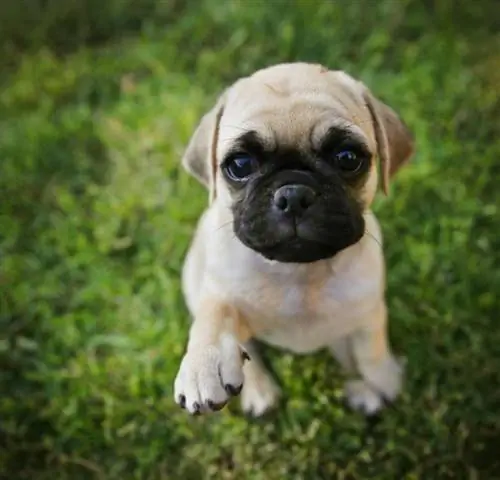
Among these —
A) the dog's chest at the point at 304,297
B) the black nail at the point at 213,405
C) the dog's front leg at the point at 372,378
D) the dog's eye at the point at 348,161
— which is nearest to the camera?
the black nail at the point at 213,405

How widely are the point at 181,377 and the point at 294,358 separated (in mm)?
876

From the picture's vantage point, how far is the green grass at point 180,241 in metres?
2.74

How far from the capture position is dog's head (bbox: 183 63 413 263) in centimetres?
206

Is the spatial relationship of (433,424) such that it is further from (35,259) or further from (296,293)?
(35,259)

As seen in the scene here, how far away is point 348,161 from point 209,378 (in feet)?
2.20

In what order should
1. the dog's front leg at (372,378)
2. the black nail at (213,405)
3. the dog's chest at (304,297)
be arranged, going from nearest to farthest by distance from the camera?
the black nail at (213,405) → the dog's chest at (304,297) → the dog's front leg at (372,378)

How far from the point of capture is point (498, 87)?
11.9ft

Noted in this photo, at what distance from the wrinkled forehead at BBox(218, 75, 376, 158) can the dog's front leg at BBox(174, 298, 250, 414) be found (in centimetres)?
48

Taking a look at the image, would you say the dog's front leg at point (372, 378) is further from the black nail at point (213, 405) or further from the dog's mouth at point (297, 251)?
the black nail at point (213, 405)

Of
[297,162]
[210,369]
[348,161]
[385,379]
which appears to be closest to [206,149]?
[297,162]

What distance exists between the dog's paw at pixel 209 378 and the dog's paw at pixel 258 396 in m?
0.68

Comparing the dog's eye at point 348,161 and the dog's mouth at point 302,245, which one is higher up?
the dog's eye at point 348,161

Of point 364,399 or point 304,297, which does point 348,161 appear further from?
point 364,399

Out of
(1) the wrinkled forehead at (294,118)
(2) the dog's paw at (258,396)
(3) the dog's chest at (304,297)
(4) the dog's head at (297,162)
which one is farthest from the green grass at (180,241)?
(1) the wrinkled forehead at (294,118)
